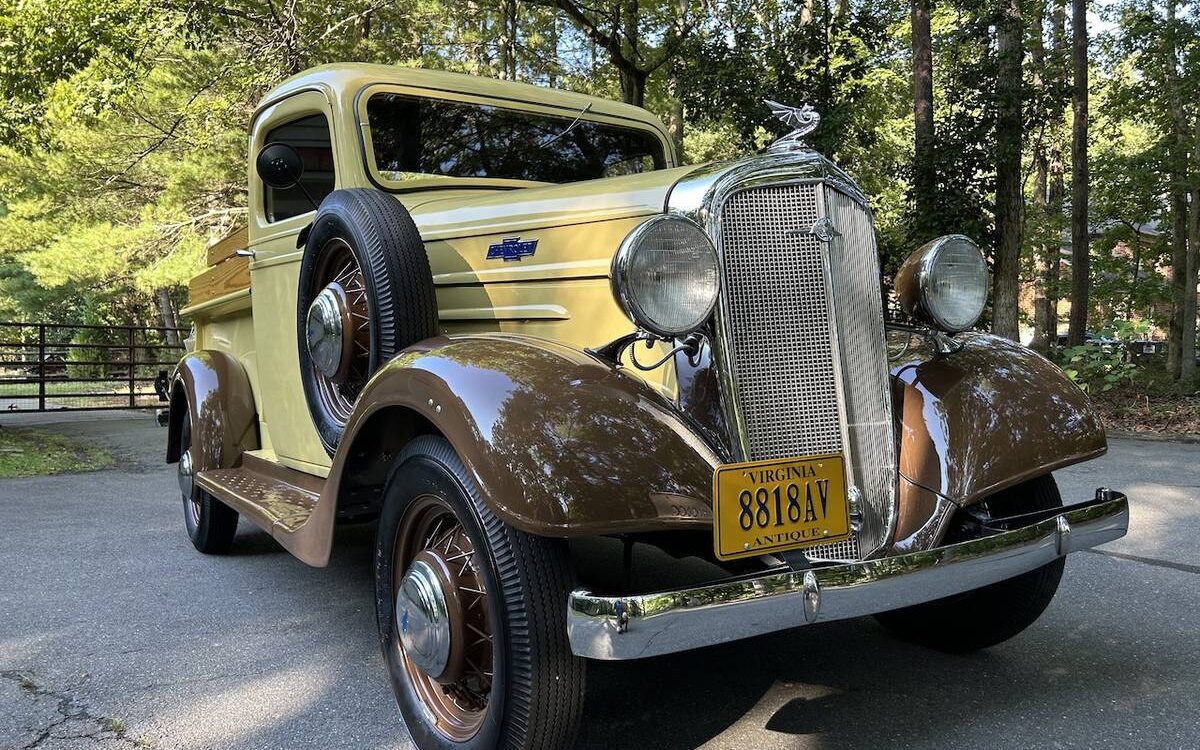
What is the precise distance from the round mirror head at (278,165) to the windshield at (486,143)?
34cm

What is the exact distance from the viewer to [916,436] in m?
2.42

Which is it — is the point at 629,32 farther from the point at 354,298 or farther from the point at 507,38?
the point at 354,298

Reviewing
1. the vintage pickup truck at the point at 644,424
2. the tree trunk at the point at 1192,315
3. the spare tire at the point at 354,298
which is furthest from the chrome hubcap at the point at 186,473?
the tree trunk at the point at 1192,315

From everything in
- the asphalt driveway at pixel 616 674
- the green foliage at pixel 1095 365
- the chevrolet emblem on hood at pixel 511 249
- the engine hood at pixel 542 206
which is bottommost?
the asphalt driveway at pixel 616 674

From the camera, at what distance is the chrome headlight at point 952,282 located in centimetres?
260

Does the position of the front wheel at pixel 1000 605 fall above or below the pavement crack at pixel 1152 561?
above

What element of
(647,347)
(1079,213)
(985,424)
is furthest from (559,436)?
(1079,213)

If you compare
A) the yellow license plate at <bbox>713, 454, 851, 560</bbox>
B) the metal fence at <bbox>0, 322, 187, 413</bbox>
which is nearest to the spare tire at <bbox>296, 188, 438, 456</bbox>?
the yellow license plate at <bbox>713, 454, 851, 560</bbox>

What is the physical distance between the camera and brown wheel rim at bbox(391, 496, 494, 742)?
2.07 meters

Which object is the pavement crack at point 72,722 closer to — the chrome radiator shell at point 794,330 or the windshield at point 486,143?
the chrome radiator shell at point 794,330

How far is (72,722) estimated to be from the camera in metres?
2.37

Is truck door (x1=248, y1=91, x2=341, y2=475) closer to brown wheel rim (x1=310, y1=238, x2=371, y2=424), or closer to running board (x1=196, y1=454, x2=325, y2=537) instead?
running board (x1=196, y1=454, x2=325, y2=537)

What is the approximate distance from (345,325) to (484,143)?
1.15 metres

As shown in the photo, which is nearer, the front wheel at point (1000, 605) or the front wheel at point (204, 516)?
the front wheel at point (1000, 605)
